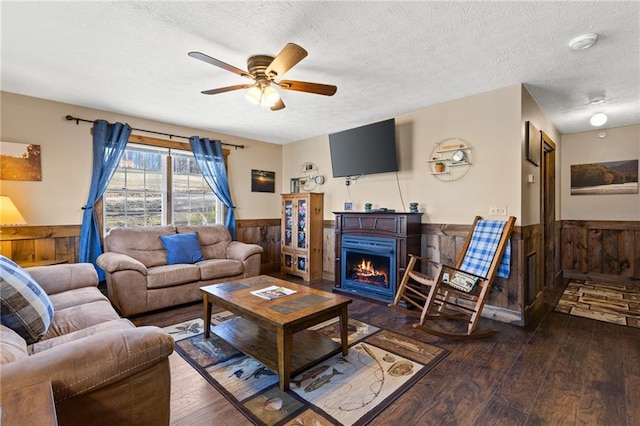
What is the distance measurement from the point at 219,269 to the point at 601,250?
18.6ft

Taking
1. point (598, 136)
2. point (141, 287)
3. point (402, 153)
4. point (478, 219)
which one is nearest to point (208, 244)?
point (141, 287)

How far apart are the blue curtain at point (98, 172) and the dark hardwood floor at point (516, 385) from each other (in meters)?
2.14

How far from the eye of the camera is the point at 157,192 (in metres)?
4.33

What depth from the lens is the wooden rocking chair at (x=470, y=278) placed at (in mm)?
2662

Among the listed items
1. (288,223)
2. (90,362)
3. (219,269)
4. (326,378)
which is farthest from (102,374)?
(288,223)

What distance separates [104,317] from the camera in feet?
6.61

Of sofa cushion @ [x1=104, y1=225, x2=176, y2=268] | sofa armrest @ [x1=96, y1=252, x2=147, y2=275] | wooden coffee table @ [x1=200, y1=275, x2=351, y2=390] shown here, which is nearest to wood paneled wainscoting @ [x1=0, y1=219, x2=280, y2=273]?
sofa cushion @ [x1=104, y1=225, x2=176, y2=268]

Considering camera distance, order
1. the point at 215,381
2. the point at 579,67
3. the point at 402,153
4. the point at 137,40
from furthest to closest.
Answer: the point at 402,153 → the point at 579,67 → the point at 137,40 → the point at 215,381

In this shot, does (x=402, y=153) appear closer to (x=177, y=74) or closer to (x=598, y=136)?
(x=177, y=74)

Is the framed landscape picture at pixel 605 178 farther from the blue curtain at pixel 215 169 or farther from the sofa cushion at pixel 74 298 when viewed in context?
the sofa cushion at pixel 74 298

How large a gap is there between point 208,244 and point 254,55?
2.79 m

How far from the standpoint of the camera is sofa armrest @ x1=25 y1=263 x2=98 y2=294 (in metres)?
2.46

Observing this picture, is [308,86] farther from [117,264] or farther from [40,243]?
[40,243]

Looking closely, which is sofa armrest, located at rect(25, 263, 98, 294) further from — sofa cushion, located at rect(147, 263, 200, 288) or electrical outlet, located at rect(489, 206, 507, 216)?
electrical outlet, located at rect(489, 206, 507, 216)
